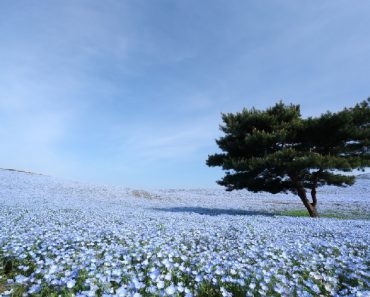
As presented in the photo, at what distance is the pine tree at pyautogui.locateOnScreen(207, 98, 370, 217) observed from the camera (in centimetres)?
1443

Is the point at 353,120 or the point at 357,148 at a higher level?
the point at 353,120

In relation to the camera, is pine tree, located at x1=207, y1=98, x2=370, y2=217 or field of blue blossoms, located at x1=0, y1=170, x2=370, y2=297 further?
pine tree, located at x1=207, y1=98, x2=370, y2=217

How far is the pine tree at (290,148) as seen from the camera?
47.3ft

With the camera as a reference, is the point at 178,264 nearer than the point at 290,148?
Yes

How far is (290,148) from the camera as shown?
48.3 ft

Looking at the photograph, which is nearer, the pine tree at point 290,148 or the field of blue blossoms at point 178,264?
the field of blue blossoms at point 178,264

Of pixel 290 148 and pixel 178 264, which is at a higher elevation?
pixel 290 148

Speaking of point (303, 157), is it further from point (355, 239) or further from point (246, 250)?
point (246, 250)

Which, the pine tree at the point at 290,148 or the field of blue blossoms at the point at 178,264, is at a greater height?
the pine tree at the point at 290,148

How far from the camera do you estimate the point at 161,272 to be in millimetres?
4824

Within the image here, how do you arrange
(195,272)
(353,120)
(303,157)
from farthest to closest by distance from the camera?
(353,120), (303,157), (195,272)

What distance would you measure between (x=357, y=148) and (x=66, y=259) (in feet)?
51.8

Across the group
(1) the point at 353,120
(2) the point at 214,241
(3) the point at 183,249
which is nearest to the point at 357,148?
(1) the point at 353,120

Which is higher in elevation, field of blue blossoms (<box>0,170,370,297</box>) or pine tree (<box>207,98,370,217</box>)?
pine tree (<box>207,98,370,217</box>)
